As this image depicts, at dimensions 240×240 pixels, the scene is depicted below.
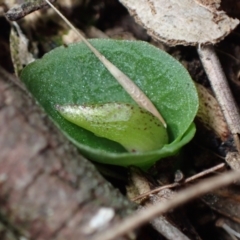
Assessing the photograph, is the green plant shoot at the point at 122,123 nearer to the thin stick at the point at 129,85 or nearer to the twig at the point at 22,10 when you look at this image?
the thin stick at the point at 129,85

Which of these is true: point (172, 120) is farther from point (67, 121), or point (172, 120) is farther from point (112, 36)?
point (112, 36)

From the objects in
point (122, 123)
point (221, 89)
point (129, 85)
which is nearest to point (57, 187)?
point (122, 123)

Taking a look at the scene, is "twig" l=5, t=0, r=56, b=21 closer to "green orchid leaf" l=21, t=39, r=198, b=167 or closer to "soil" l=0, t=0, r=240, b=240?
"green orchid leaf" l=21, t=39, r=198, b=167

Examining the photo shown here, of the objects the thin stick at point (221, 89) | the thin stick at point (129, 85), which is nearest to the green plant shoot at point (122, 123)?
the thin stick at point (129, 85)

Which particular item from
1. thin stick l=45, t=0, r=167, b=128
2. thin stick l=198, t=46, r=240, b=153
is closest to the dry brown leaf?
thin stick l=198, t=46, r=240, b=153

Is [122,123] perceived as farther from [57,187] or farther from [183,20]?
[183,20]
